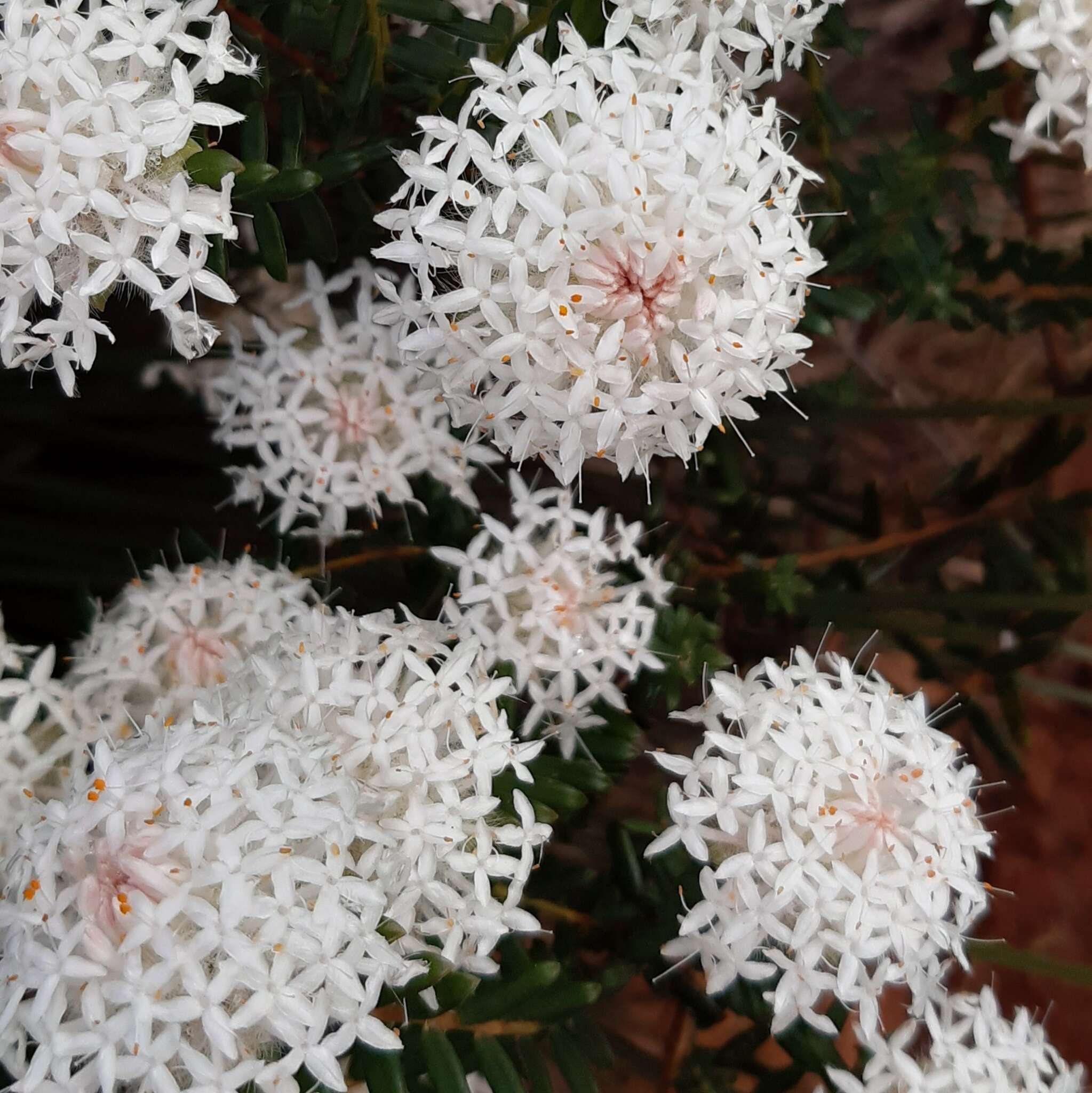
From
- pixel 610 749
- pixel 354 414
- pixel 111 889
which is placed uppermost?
pixel 354 414

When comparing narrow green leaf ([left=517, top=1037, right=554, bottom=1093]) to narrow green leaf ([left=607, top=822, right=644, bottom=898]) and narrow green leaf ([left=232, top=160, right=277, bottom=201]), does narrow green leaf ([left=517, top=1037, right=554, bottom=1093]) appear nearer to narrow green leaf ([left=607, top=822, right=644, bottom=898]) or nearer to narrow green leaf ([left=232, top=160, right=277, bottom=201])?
narrow green leaf ([left=607, top=822, right=644, bottom=898])

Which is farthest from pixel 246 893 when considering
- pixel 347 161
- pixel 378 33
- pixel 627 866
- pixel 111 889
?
pixel 378 33

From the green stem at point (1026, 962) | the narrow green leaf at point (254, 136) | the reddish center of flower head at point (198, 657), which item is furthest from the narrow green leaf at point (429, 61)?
the green stem at point (1026, 962)

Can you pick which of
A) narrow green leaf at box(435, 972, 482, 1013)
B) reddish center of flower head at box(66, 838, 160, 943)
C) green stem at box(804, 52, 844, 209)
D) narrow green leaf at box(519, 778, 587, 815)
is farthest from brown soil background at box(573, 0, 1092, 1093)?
reddish center of flower head at box(66, 838, 160, 943)

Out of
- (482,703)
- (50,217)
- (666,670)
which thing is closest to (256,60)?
(50,217)

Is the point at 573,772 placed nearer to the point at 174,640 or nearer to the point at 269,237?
the point at 174,640

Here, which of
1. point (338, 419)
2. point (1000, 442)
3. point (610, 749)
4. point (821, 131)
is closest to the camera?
point (610, 749)

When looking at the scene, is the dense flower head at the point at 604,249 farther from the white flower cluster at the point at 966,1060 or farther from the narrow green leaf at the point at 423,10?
the white flower cluster at the point at 966,1060
